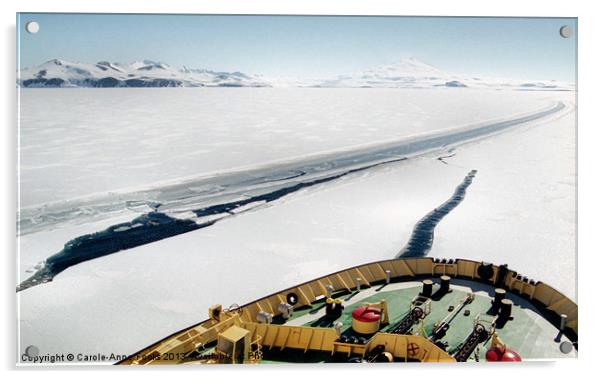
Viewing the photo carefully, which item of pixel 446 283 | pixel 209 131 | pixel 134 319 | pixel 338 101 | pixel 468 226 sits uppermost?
pixel 338 101

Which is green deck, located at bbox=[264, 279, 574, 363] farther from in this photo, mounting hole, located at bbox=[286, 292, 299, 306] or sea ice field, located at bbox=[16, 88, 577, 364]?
sea ice field, located at bbox=[16, 88, 577, 364]

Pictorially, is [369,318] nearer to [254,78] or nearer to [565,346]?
[565,346]

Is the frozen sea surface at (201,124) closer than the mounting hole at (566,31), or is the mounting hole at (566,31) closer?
the mounting hole at (566,31)

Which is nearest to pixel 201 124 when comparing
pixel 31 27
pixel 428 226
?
pixel 31 27

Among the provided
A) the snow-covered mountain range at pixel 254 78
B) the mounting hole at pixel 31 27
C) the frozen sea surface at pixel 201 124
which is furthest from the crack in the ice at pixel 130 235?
the mounting hole at pixel 31 27

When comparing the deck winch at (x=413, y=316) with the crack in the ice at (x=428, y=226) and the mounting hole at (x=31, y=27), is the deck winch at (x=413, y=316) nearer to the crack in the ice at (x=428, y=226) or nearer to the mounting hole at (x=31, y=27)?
the crack in the ice at (x=428, y=226)

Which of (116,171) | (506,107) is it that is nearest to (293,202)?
(116,171)

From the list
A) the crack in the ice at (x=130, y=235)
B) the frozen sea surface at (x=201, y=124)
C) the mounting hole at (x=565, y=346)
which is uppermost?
the frozen sea surface at (x=201, y=124)

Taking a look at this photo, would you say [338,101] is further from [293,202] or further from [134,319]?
[134,319]

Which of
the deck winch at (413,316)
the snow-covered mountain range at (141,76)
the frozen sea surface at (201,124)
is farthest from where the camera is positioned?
the frozen sea surface at (201,124)
